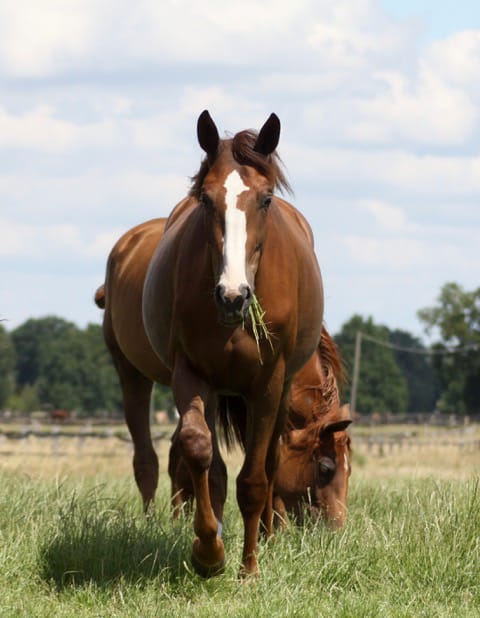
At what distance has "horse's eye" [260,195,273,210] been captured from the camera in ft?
18.8

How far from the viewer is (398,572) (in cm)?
596

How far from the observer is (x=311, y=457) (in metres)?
Result: 8.39

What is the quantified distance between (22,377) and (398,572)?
12068cm

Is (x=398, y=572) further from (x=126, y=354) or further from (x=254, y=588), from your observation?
(x=126, y=354)

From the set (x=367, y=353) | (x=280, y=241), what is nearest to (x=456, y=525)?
(x=280, y=241)

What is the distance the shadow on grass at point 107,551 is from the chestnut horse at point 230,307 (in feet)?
1.04

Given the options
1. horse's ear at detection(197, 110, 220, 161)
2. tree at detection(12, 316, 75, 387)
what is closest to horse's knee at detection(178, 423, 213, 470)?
horse's ear at detection(197, 110, 220, 161)

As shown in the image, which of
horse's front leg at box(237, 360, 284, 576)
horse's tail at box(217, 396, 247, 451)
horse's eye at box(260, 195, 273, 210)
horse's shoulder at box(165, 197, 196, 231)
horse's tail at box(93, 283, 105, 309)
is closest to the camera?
horse's eye at box(260, 195, 273, 210)

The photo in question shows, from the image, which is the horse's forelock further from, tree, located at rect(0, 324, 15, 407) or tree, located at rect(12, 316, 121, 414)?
tree, located at rect(0, 324, 15, 407)

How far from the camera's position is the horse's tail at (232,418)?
7762 millimetres

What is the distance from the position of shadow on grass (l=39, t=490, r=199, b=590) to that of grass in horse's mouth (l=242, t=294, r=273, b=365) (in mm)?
1196

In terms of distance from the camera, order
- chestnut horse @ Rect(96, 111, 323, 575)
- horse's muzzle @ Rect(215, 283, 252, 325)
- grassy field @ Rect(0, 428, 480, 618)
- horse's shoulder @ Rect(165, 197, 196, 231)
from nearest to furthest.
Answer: horse's muzzle @ Rect(215, 283, 252, 325)
grassy field @ Rect(0, 428, 480, 618)
chestnut horse @ Rect(96, 111, 323, 575)
horse's shoulder @ Rect(165, 197, 196, 231)

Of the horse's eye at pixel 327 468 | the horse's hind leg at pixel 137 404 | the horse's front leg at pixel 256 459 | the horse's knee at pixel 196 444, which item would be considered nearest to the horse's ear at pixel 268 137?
the horse's front leg at pixel 256 459

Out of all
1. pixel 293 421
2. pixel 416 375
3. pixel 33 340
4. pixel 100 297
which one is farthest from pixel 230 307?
pixel 416 375
